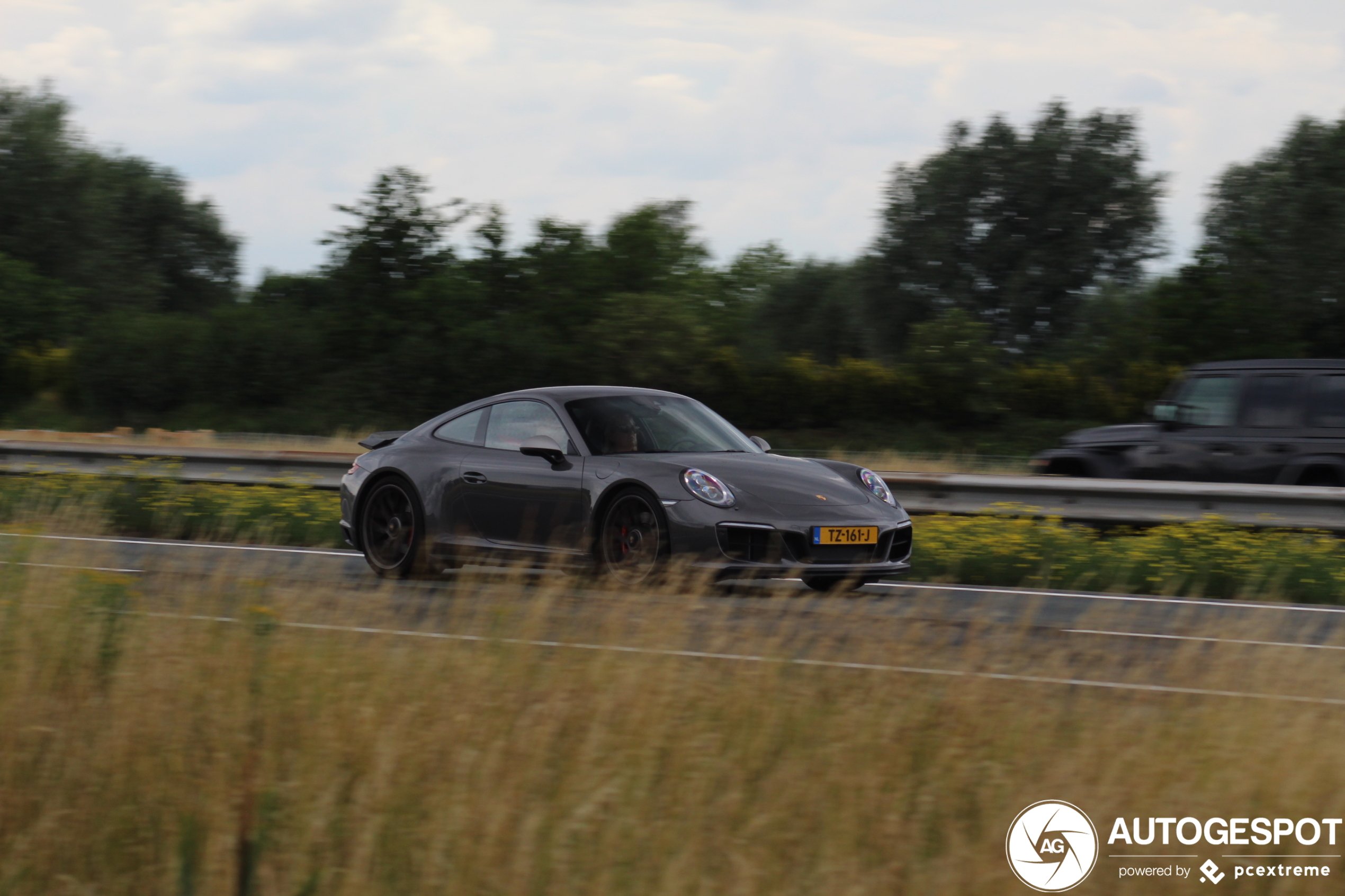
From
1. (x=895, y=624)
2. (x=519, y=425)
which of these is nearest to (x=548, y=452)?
(x=519, y=425)

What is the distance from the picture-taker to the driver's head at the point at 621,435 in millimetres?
9555

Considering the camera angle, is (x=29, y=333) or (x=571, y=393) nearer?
(x=571, y=393)

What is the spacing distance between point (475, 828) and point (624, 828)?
429 millimetres

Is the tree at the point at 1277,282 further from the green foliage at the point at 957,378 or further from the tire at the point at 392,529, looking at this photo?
the tire at the point at 392,529

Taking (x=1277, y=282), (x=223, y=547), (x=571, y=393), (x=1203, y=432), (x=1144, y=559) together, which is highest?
(x=1277, y=282)

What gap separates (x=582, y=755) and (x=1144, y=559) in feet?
24.3

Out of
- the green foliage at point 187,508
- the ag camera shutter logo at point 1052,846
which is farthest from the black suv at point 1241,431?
the ag camera shutter logo at point 1052,846

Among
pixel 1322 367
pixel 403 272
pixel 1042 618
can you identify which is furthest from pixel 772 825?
pixel 403 272

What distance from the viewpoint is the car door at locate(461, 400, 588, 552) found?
30.8ft

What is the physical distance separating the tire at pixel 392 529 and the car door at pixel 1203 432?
25.0 feet

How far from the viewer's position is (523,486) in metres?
9.66

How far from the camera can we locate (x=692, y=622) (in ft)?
21.6

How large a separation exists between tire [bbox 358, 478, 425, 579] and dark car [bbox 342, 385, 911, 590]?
0.01 m

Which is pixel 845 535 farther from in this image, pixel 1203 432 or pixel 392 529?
pixel 1203 432
